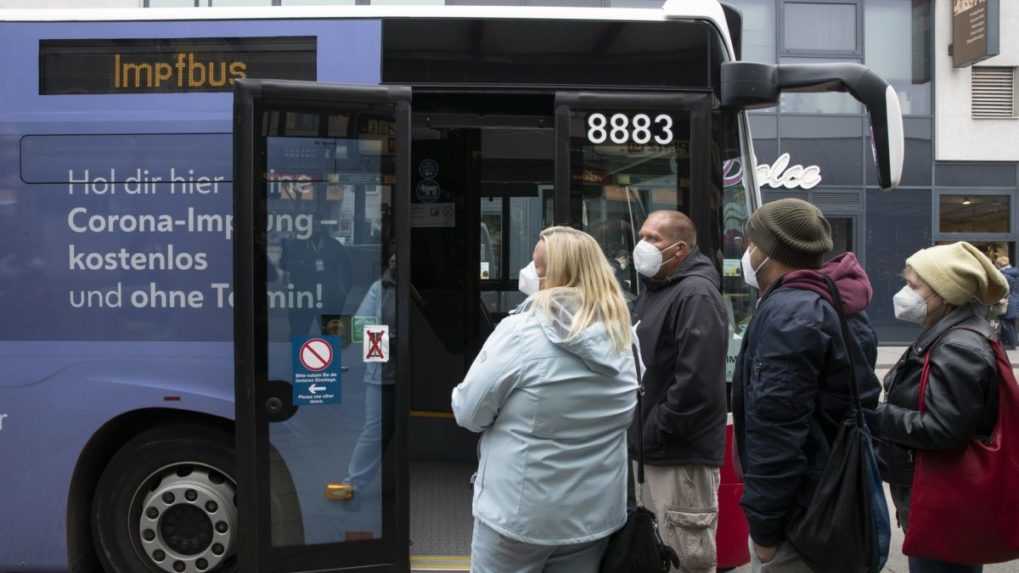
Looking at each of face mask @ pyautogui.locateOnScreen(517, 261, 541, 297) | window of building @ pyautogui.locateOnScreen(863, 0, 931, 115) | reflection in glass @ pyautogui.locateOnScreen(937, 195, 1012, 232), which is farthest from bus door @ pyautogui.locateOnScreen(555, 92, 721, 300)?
reflection in glass @ pyautogui.locateOnScreen(937, 195, 1012, 232)

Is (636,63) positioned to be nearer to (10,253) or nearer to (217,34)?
(217,34)

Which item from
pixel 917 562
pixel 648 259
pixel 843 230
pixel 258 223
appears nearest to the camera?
pixel 917 562

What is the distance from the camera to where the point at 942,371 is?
294 cm

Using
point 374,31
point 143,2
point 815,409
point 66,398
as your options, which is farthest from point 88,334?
point 143,2

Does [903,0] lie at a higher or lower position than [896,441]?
higher

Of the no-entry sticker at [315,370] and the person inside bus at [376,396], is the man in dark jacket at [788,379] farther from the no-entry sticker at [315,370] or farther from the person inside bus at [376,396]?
the no-entry sticker at [315,370]

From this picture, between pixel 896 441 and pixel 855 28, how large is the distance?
17.0 meters

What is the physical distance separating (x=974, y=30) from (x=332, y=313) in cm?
1720

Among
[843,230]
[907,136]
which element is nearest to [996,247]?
[907,136]

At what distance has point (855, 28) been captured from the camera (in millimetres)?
17969

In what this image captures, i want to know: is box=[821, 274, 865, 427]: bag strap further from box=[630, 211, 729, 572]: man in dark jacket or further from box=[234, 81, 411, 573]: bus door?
box=[234, 81, 411, 573]: bus door

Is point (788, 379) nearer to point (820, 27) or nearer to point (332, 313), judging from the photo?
point (332, 313)

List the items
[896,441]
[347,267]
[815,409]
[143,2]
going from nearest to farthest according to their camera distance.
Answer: [815,409]
[896,441]
[347,267]
[143,2]

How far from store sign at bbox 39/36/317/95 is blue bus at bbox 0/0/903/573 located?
0.01 m
